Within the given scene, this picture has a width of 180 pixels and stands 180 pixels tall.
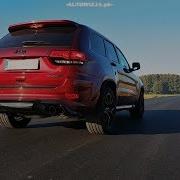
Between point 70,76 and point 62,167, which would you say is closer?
point 62,167

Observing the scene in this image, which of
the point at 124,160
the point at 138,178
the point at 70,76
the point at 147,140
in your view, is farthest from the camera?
the point at 147,140

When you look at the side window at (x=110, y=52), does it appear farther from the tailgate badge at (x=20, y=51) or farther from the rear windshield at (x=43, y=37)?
the tailgate badge at (x=20, y=51)

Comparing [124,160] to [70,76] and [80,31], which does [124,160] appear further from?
[80,31]

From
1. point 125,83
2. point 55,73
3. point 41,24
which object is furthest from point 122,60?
point 55,73

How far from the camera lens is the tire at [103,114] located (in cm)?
741

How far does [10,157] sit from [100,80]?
2.44 m

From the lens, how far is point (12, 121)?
8.51 metres

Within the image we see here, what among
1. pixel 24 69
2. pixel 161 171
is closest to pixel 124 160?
pixel 161 171

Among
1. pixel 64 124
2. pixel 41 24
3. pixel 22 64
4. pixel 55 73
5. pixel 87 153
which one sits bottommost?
pixel 64 124

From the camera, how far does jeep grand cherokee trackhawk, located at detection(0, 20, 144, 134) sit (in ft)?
21.9

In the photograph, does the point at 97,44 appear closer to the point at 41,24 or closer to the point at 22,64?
the point at 41,24

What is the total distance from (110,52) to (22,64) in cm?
231

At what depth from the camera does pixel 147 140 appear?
23.2ft

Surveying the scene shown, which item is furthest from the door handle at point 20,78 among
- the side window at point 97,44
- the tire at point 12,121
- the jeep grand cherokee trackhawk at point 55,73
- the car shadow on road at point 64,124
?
the car shadow on road at point 64,124
